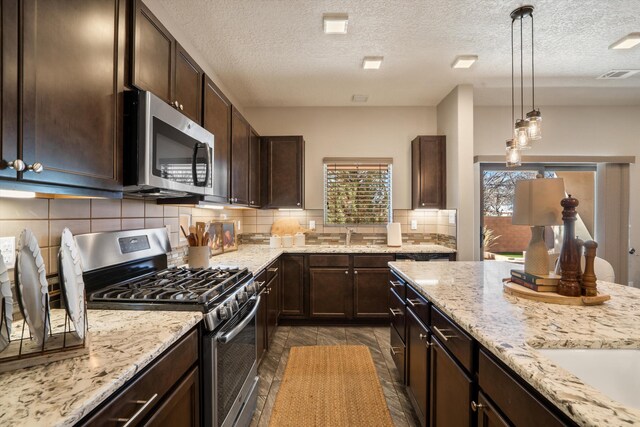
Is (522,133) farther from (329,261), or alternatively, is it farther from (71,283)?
(71,283)

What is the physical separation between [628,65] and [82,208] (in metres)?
4.56

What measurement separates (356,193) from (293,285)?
56.7 inches

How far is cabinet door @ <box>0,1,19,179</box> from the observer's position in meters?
0.77

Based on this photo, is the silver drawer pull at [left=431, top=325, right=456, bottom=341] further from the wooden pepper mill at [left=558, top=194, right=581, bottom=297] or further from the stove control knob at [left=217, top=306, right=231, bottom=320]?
the stove control knob at [left=217, top=306, right=231, bottom=320]

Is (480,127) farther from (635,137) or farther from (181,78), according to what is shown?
(181,78)

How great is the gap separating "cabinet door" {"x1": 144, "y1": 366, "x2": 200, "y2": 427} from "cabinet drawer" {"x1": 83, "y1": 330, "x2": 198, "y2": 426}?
28 mm

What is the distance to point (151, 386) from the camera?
2.96 feet

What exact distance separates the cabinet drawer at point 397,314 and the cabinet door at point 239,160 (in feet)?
5.13

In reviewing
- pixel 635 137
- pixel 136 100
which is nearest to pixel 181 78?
pixel 136 100

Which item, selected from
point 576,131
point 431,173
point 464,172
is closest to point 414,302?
point 464,172

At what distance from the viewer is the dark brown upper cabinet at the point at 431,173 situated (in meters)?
3.65

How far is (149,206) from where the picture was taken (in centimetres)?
204

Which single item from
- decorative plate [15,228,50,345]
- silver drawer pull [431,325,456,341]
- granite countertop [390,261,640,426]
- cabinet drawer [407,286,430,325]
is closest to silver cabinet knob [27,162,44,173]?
decorative plate [15,228,50,345]

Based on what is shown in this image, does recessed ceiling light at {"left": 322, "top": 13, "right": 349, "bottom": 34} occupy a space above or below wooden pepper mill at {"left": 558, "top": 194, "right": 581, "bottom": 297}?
above
